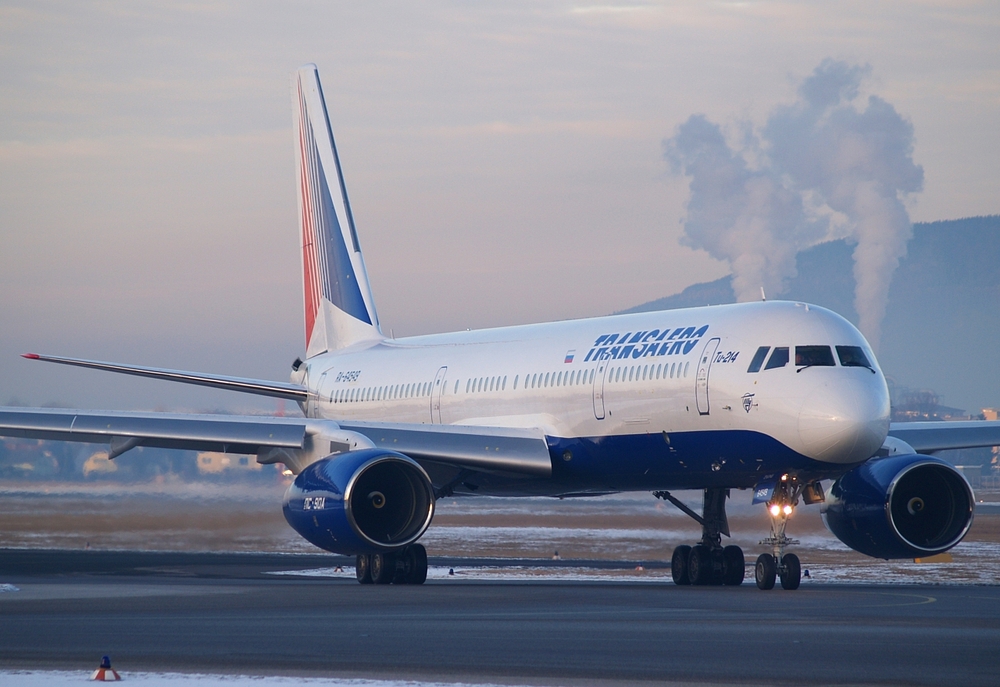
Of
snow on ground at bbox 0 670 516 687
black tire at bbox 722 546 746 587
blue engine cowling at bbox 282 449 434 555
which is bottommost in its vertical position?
snow on ground at bbox 0 670 516 687

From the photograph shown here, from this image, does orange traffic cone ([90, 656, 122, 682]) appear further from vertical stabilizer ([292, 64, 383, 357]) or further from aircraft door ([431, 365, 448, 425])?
vertical stabilizer ([292, 64, 383, 357])

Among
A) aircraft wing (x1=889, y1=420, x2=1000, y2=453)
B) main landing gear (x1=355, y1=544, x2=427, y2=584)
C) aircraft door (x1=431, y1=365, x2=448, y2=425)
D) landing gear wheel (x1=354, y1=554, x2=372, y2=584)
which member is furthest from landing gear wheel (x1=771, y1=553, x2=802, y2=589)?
aircraft door (x1=431, y1=365, x2=448, y2=425)

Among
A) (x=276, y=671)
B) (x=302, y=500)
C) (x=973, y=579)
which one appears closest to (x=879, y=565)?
(x=973, y=579)

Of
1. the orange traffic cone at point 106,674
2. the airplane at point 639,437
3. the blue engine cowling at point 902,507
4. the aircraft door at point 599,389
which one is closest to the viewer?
the orange traffic cone at point 106,674

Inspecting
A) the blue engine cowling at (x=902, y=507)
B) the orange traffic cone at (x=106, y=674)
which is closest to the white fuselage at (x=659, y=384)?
the blue engine cowling at (x=902, y=507)

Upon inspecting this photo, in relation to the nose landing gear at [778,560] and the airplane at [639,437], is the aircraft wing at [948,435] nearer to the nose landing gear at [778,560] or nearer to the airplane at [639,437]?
the airplane at [639,437]

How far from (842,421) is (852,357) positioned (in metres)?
1.46

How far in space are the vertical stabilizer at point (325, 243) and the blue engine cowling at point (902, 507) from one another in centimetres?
1278

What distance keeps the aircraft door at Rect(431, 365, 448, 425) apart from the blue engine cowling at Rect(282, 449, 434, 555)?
5.81m

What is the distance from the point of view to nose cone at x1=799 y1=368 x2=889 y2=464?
61.3 feet

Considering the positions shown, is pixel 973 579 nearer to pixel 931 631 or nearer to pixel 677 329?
pixel 677 329

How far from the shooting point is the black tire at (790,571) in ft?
63.0

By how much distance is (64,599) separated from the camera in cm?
1703

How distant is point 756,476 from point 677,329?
8.96 feet
